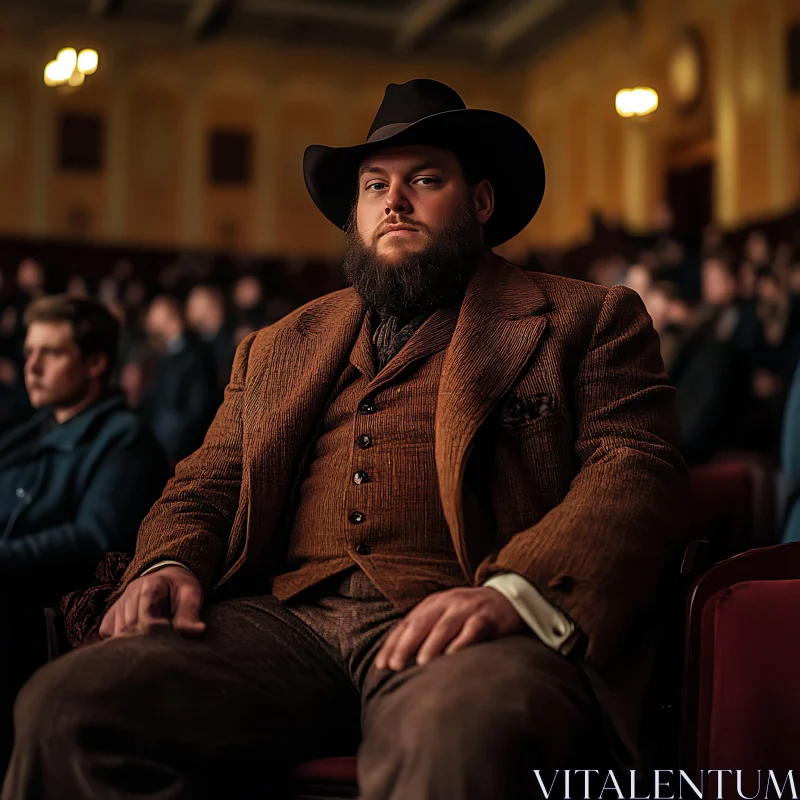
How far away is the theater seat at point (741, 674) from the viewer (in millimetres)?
1429

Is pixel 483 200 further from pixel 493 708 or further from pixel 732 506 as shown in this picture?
pixel 493 708

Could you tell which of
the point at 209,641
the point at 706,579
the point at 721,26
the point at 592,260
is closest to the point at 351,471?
the point at 209,641

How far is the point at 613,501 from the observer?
158 cm

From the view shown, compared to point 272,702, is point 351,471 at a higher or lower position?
higher

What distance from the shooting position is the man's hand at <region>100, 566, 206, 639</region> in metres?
1.59

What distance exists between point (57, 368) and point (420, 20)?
1315 centimetres

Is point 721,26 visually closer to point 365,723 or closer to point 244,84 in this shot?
point 244,84

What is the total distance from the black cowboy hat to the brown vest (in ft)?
1.05

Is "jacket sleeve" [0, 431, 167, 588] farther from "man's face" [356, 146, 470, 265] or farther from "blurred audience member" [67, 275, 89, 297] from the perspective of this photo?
"blurred audience member" [67, 275, 89, 297]

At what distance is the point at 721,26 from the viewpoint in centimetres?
1153

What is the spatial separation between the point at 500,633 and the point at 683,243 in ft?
27.3

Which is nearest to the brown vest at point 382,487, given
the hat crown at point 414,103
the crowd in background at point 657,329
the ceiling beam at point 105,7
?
the hat crown at point 414,103

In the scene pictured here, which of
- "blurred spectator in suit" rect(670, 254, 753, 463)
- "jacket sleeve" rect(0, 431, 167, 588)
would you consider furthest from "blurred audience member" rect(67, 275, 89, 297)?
"jacket sleeve" rect(0, 431, 167, 588)

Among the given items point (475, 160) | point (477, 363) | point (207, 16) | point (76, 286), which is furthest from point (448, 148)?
point (207, 16)
